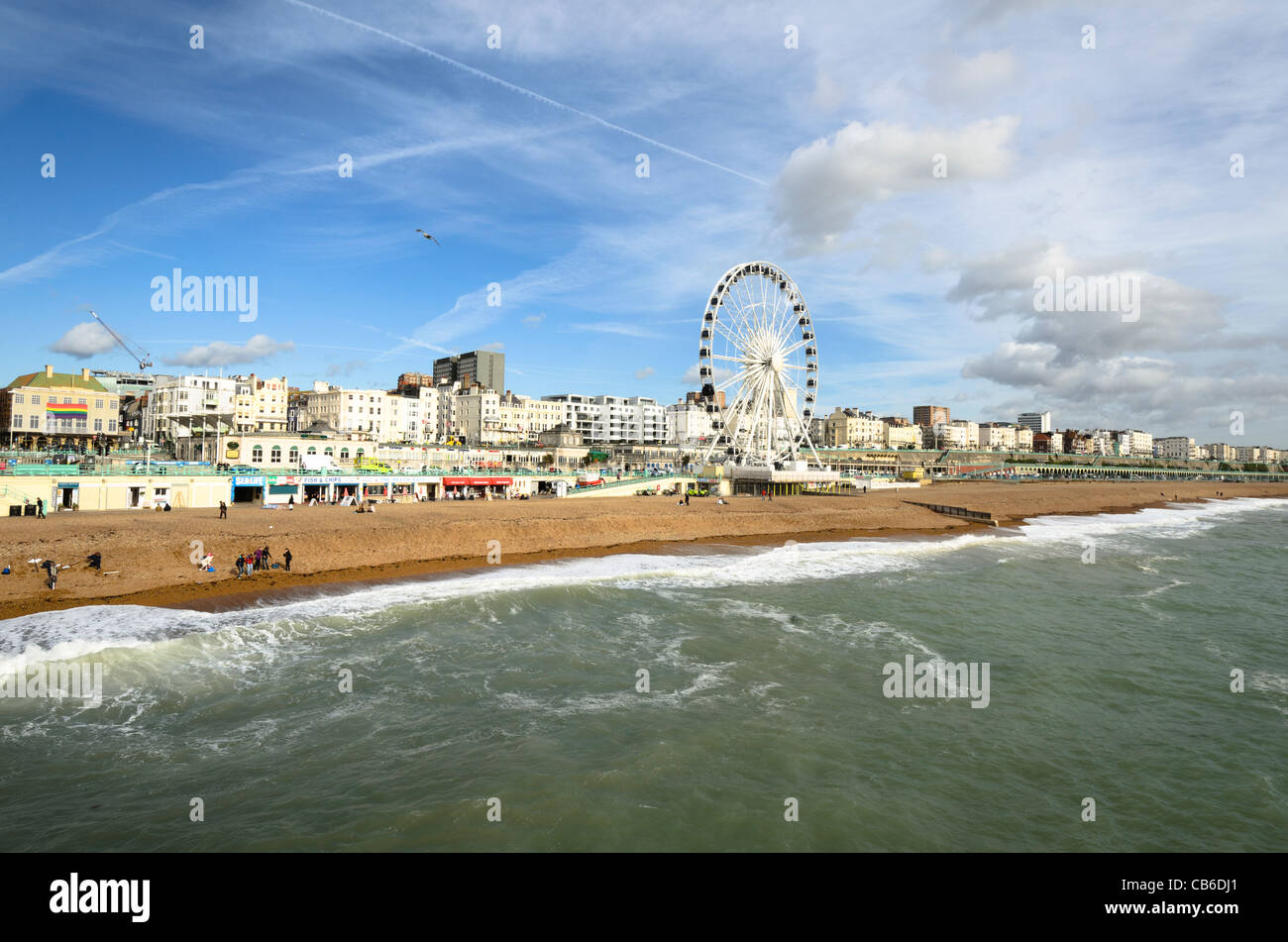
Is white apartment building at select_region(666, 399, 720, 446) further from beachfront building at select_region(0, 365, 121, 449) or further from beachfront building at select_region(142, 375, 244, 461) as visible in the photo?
beachfront building at select_region(0, 365, 121, 449)

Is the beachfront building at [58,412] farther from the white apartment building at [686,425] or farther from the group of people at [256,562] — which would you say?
the white apartment building at [686,425]

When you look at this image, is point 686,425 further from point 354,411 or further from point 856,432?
point 354,411

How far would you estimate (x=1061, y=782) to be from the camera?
38.4 ft

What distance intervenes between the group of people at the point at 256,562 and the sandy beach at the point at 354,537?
1.43 ft

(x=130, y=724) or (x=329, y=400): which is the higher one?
(x=329, y=400)

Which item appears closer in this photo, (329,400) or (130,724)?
(130,724)

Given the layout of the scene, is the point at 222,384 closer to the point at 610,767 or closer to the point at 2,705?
the point at 2,705

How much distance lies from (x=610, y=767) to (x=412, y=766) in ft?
11.3

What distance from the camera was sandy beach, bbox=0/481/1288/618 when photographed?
73.9 feet

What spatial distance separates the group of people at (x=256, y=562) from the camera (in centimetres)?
2509

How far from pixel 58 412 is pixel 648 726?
92509mm

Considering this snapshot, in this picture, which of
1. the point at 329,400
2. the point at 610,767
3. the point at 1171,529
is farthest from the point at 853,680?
the point at 329,400

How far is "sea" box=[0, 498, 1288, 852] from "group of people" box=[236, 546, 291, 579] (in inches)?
156
